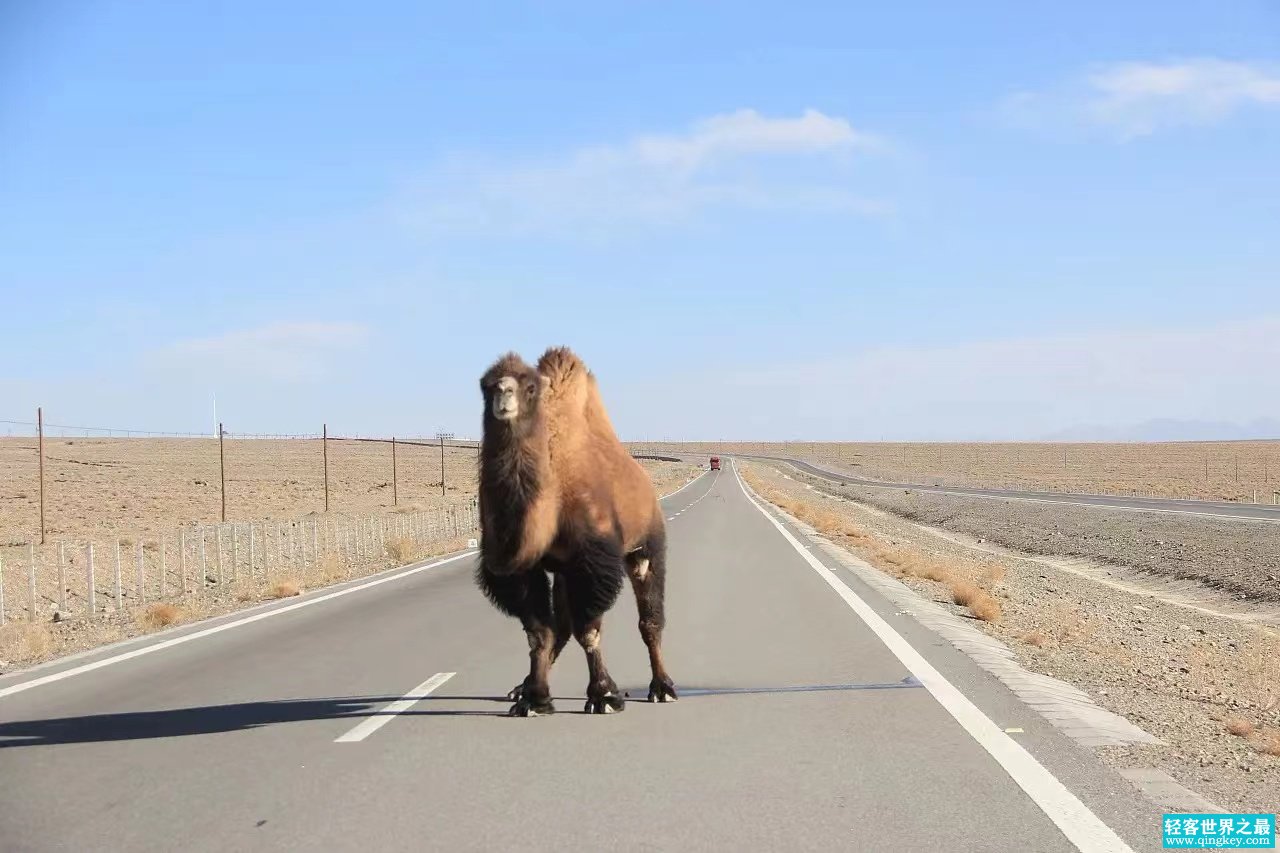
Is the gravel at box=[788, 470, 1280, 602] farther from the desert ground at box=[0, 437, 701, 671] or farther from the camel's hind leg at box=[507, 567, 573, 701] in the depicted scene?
the camel's hind leg at box=[507, 567, 573, 701]

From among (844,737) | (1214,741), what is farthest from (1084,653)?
(844,737)

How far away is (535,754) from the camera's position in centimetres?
715

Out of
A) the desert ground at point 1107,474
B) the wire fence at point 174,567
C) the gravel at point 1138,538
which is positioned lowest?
the desert ground at point 1107,474

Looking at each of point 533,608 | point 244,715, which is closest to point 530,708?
point 533,608

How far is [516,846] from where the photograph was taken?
5367 millimetres

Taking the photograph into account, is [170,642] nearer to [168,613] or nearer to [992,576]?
[168,613]

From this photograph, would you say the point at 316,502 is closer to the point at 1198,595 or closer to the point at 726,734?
the point at 1198,595

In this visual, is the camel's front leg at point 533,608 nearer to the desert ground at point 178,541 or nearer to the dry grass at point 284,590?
the desert ground at point 178,541

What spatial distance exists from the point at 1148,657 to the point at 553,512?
980cm

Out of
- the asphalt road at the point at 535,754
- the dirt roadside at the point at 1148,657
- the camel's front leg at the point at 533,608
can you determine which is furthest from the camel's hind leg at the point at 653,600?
the dirt roadside at the point at 1148,657

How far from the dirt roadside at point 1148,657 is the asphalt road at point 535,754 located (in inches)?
30.3

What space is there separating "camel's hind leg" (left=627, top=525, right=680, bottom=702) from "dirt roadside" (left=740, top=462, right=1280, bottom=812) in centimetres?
294

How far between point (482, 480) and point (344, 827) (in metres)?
2.41

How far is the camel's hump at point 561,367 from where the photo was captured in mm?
8250
